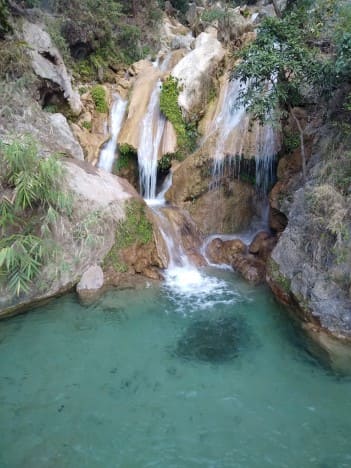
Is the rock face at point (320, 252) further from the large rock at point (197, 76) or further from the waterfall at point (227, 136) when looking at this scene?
the large rock at point (197, 76)

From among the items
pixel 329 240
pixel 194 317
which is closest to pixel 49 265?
pixel 194 317

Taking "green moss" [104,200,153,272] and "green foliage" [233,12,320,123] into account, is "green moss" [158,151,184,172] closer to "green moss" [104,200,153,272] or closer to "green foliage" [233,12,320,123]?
"green moss" [104,200,153,272]

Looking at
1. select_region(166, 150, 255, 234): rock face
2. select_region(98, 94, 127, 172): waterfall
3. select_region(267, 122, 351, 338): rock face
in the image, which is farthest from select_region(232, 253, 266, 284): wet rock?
select_region(98, 94, 127, 172): waterfall

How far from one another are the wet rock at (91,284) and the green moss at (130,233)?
35cm

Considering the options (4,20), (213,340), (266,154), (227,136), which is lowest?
(213,340)

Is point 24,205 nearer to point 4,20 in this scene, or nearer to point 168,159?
point 168,159

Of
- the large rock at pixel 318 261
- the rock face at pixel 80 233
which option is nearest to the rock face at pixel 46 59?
the rock face at pixel 80 233

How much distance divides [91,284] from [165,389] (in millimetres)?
3238

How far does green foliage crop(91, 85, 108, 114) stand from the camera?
12.4 m

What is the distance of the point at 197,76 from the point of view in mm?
11625

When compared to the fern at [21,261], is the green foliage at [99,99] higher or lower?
higher

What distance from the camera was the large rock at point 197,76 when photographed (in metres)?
11.5

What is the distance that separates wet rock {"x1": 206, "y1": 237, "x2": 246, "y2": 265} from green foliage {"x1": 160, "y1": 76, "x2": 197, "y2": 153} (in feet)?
11.0

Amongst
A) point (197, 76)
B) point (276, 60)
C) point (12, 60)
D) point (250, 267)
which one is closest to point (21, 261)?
point (250, 267)
